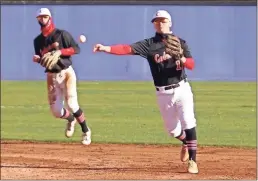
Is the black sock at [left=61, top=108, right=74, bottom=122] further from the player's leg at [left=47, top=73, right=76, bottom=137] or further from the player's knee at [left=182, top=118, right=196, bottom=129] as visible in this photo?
the player's knee at [left=182, top=118, right=196, bottom=129]

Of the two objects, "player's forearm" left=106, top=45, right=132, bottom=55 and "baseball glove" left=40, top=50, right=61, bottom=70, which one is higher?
"player's forearm" left=106, top=45, right=132, bottom=55

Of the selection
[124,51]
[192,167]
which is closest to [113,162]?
[192,167]

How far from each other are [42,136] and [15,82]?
18.8 metres

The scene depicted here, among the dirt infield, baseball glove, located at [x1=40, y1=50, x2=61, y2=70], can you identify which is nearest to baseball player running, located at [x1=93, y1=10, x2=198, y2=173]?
the dirt infield

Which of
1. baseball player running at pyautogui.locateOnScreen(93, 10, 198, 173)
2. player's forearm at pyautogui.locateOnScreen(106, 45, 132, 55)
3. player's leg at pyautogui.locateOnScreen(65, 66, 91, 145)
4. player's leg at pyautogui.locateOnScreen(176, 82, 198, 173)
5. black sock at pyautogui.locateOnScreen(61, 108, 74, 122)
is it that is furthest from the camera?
black sock at pyautogui.locateOnScreen(61, 108, 74, 122)

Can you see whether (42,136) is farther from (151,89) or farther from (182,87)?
(151,89)

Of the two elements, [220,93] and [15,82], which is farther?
[15,82]

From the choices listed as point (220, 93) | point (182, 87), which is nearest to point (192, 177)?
point (182, 87)

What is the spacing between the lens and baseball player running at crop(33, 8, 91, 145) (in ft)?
41.2

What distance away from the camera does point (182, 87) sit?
10.7m

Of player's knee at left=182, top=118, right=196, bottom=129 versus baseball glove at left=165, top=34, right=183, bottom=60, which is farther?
player's knee at left=182, top=118, right=196, bottom=129

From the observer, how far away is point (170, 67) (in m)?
10.7

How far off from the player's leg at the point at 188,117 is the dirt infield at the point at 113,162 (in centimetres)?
24

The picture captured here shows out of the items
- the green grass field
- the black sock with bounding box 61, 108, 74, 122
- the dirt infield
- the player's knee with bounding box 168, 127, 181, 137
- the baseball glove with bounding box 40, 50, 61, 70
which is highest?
the baseball glove with bounding box 40, 50, 61, 70
